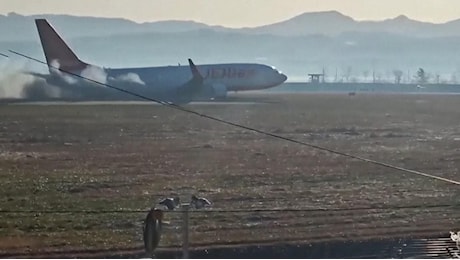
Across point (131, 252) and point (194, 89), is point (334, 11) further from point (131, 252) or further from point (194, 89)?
point (131, 252)

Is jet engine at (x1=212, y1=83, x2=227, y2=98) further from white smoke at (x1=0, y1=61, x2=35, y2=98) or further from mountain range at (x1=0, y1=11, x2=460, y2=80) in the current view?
white smoke at (x1=0, y1=61, x2=35, y2=98)

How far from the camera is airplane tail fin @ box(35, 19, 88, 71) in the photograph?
13.8 feet

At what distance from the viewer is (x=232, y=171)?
14.1 ft

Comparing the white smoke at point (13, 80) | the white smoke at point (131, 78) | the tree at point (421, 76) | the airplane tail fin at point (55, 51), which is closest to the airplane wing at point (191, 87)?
the white smoke at point (131, 78)

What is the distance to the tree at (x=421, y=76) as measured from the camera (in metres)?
4.43

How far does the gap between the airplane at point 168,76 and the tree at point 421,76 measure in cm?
A: 59

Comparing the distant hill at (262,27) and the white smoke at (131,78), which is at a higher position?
the distant hill at (262,27)

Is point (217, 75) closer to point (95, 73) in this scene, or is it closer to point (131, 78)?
point (131, 78)

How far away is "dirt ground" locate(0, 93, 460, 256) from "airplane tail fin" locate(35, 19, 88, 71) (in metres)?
0.17

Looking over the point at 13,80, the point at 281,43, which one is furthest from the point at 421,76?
the point at 13,80

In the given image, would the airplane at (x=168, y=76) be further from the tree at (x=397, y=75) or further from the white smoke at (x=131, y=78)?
the tree at (x=397, y=75)

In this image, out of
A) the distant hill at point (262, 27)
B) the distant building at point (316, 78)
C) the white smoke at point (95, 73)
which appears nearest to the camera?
the distant hill at point (262, 27)

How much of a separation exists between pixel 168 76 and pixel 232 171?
1.58 ft

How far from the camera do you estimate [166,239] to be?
13.6ft
